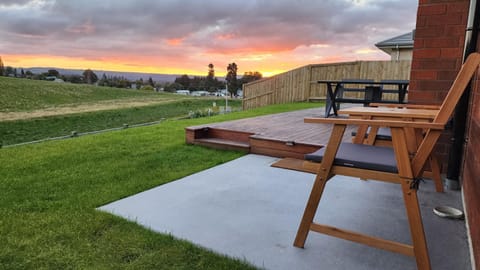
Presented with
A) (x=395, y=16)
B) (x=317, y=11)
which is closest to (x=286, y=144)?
(x=317, y=11)

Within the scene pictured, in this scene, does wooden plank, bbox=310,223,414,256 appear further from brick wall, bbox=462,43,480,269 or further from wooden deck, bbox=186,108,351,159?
wooden deck, bbox=186,108,351,159

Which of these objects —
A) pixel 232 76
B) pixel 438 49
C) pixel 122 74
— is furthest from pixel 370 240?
pixel 122 74

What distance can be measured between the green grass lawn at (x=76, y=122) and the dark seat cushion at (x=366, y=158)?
20.6 feet

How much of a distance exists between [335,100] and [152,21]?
22.7ft

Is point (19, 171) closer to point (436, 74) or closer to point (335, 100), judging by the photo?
point (436, 74)

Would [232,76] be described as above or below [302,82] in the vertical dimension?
above

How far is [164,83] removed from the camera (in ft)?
83.9

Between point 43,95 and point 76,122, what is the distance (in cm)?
436

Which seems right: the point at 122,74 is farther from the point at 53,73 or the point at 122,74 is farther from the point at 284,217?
the point at 284,217

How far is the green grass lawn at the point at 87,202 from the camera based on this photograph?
150 cm

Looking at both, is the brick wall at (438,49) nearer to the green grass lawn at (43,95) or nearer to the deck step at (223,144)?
the deck step at (223,144)

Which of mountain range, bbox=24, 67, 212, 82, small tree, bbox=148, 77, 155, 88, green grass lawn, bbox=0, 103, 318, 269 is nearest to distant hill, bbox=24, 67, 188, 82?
mountain range, bbox=24, 67, 212, 82

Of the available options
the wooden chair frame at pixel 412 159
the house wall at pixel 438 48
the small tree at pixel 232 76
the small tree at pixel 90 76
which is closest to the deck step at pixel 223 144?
the house wall at pixel 438 48

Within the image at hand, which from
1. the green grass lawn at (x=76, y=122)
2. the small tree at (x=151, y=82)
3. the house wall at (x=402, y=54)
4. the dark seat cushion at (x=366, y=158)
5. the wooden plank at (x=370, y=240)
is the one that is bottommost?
the green grass lawn at (x=76, y=122)
